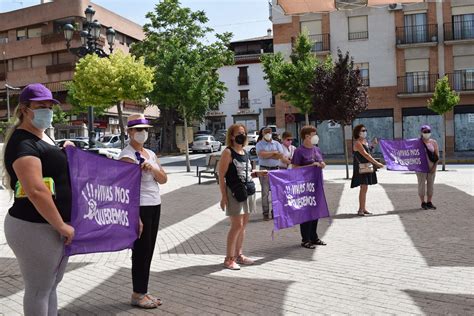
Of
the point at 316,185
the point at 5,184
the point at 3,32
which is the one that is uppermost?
the point at 3,32

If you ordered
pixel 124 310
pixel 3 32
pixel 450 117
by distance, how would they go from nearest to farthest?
1. pixel 124 310
2. pixel 450 117
3. pixel 3 32

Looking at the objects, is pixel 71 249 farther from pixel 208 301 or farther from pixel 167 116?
pixel 167 116

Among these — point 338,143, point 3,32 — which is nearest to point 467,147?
point 338,143

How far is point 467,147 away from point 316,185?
100 ft

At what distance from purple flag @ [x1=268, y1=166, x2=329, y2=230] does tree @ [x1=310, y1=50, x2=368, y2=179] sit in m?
11.1

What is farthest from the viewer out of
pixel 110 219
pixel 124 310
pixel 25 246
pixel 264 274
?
pixel 264 274

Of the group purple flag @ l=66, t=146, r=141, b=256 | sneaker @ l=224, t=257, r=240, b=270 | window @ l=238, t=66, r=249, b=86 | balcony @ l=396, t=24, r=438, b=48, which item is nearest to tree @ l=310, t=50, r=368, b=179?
sneaker @ l=224, t=257, r=240, b=270

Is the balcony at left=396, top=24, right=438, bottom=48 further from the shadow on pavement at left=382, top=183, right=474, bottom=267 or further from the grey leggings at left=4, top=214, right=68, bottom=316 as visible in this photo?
the grey leggings at left=4, top=214, right=68, bottom=316

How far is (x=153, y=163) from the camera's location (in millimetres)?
4863

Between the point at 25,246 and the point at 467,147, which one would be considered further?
the point at 467,147

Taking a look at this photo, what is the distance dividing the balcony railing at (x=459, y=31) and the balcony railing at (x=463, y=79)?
7.58ft

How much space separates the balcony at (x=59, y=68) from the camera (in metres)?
51.5

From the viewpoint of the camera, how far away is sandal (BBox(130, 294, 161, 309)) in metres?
4.70

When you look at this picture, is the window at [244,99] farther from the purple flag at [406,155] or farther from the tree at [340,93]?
the purple flag at [406,155]
